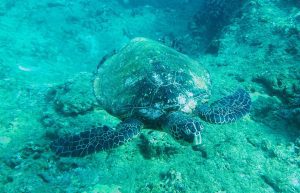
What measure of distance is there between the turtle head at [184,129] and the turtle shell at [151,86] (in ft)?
1.29

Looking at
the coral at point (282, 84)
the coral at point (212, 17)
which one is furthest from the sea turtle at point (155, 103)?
the coral at point (212, 17)

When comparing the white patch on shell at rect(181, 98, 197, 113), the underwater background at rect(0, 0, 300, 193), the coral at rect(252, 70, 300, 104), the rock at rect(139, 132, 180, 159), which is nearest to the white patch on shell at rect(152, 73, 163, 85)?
the white patch on shell at rect(181, 98, 197, 113)

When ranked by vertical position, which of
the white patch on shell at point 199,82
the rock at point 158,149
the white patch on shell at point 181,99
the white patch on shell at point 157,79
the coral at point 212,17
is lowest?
the rock at point 158,149

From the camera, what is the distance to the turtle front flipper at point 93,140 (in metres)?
4.32

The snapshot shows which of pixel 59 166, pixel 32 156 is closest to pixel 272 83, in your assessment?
pixel 59 166

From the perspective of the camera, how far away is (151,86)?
16.1 feet

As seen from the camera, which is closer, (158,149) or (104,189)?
(104,189)

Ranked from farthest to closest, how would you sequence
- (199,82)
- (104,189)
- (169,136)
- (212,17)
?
(212,17) → (199,82) → (169,136) → (104,189)

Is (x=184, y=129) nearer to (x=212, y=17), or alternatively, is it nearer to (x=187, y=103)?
(x=187, y=103)

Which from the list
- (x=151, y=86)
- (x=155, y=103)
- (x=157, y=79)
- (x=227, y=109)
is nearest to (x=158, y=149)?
(x=155, y=103)

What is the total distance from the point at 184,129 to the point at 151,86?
3.82ft

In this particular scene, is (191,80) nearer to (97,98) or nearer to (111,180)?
(97,98)

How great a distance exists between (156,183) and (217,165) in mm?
1080

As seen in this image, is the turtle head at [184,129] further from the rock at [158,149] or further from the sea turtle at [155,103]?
the rock at [158,149]
